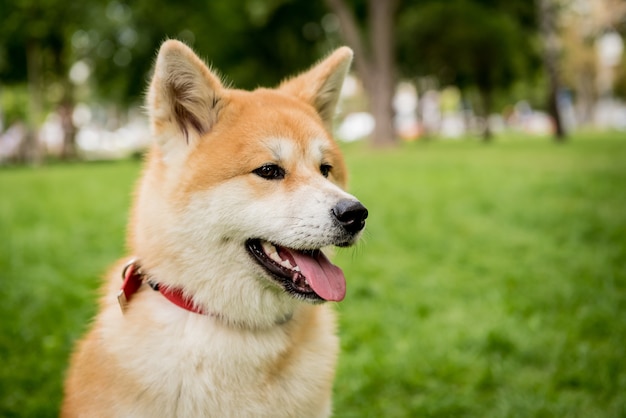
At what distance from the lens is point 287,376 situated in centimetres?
254

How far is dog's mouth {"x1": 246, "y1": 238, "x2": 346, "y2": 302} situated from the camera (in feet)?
8.32

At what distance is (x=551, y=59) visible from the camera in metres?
22.4

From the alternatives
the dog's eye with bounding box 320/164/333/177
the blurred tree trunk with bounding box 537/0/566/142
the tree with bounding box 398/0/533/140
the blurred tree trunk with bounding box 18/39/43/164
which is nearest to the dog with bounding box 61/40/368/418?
the dog's eye with bounding box 320/164/333/177

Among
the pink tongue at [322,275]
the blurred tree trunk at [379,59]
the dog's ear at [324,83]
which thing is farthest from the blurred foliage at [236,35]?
the pink tongue at [322,275]

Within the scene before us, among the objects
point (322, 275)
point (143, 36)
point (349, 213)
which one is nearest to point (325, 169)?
point (349, 213)

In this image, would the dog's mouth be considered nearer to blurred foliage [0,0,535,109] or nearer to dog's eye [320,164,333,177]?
dog's eye [320,164,333,177]

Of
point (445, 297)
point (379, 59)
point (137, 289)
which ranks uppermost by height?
point (379, 59)

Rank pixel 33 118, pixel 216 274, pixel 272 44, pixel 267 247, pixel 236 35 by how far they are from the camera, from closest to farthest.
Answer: pixel 216 274, pixel 267 247, pixel 33 118, pixel 236 35, pixel 272 44

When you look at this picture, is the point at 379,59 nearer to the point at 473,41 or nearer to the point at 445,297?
the point at 473,41

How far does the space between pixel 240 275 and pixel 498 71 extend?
31.0 m

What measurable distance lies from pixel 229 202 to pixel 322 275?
512 mm

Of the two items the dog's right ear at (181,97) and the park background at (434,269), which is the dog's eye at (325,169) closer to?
the park background at (434,269)

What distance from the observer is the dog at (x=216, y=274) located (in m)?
2.41

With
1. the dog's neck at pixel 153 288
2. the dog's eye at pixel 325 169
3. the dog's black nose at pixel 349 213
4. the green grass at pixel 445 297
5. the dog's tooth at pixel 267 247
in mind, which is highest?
the dog's eye at pixel 325 169
